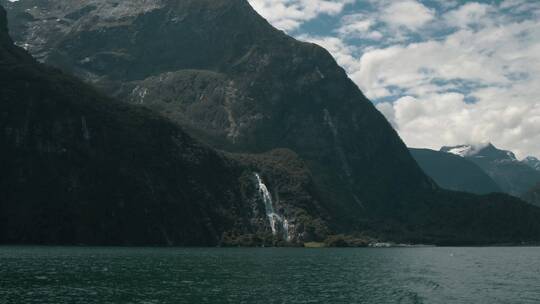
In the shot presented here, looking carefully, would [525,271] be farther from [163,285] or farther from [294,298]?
[163,285]

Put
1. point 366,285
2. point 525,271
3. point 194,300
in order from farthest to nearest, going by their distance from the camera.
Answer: point 525,271, point 366,285, point 194,300

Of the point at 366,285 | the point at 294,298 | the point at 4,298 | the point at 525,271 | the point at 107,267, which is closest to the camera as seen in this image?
the point at 4,298

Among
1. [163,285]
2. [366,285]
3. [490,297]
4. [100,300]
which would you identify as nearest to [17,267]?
[163,285]

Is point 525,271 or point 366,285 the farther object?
point 525,271

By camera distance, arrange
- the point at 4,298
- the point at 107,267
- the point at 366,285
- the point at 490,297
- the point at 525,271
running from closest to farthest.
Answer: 1. the point at 4,298
2. the point at 490,297
3. the point at 366,285
4. the point at 107,267
5. the point at 525,271

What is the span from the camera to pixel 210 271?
124688mm

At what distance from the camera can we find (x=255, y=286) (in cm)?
10031

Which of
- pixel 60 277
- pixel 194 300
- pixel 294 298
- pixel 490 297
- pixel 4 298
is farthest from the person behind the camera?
pixel 60 277

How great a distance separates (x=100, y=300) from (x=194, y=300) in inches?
493

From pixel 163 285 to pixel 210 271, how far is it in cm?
2807

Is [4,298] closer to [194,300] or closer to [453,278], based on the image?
[194,300]

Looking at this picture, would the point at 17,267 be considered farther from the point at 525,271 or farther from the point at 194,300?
the point at 525,271

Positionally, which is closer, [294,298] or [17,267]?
[294,298]

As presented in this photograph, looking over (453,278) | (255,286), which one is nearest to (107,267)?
(255,286)
